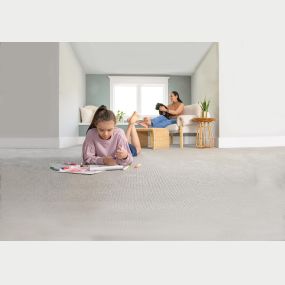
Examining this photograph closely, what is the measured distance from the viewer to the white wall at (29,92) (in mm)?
5410

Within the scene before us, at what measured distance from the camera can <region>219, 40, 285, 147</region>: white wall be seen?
5.51m

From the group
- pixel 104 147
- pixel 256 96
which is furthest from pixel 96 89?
pixel 104 147

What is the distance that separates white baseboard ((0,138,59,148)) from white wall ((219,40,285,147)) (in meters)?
2.57

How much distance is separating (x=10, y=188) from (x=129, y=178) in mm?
646

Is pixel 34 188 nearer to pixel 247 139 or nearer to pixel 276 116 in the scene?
pixel 247 139

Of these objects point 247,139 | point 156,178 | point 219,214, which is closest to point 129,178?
point 156,178

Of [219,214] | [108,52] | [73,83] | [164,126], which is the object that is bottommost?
[219,214]

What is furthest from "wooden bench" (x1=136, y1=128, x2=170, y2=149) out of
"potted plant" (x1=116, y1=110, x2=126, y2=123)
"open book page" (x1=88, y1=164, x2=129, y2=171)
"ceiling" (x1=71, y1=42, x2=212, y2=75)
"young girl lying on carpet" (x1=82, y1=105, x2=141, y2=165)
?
"potted plant" (x1=116, y1=110, x2=126, y2=123)

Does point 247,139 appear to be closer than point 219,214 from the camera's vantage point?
No

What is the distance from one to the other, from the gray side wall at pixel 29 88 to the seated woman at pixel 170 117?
1.47 meters

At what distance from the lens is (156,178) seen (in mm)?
2076

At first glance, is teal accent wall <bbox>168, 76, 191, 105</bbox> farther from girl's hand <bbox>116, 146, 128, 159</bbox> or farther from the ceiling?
girl's hand <bbox>116, 146, 128, 159</bbox>

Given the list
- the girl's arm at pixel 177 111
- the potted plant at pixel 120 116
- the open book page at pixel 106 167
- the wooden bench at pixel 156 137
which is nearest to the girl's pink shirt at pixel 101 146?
the open book page at pixel 106 167

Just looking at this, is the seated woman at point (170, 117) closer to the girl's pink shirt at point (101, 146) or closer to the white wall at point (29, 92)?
the white wall at point (29, 92)
